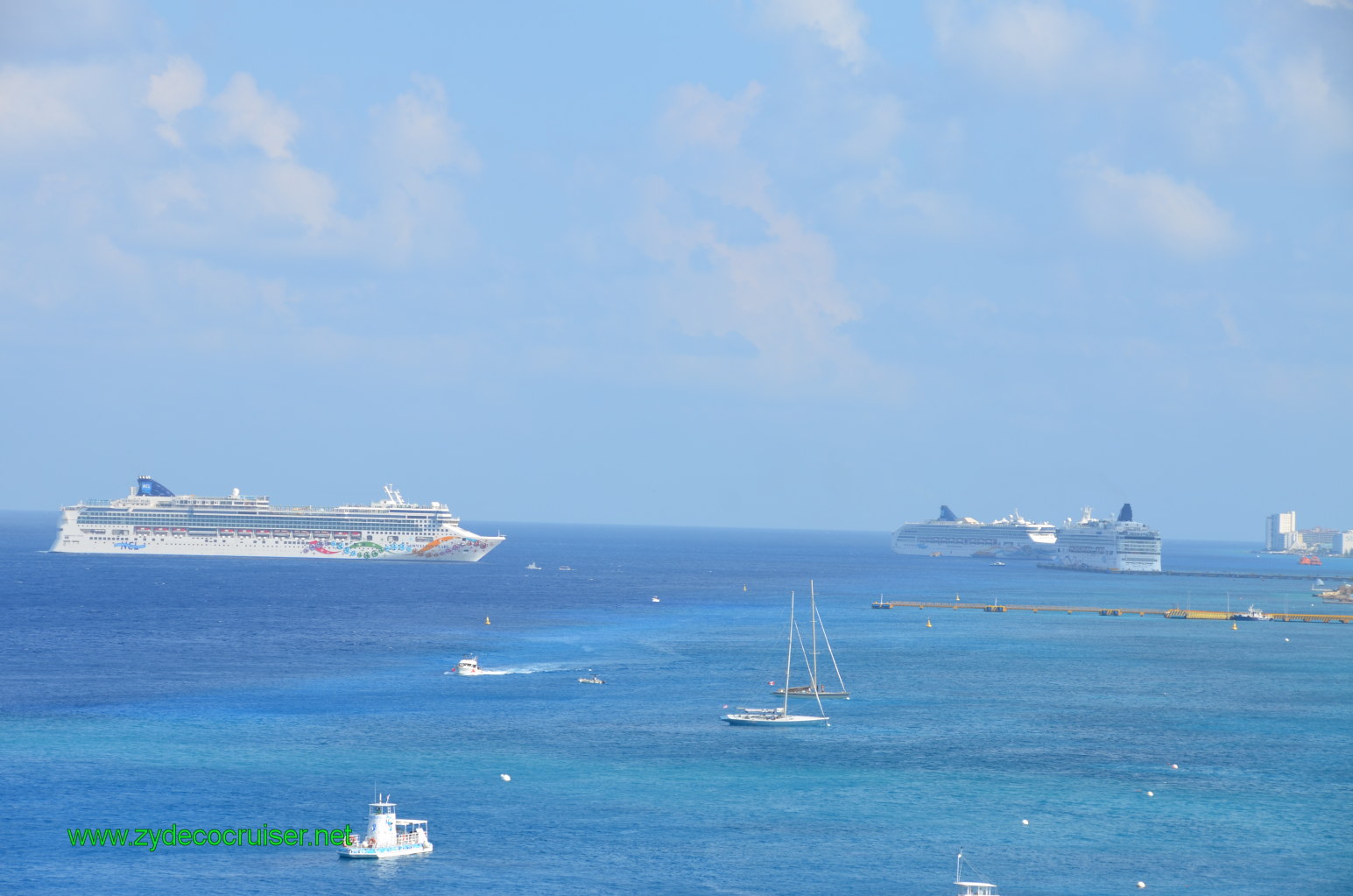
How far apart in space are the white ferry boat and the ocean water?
0.72m

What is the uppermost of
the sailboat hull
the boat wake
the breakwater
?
the breakwater

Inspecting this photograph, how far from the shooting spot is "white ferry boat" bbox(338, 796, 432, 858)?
4322 cm

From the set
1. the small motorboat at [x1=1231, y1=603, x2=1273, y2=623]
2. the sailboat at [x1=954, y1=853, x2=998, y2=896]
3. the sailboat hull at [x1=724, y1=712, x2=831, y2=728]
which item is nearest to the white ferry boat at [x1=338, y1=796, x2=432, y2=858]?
the sailboat at [x1=954, y1=853, x2=998, y2=896]

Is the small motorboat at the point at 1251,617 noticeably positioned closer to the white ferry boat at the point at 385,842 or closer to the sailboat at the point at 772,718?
the sailboat at the point at 772,718

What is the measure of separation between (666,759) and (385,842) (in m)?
16.7

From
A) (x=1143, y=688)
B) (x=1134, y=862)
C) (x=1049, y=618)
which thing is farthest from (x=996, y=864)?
(x=1049, y=618)

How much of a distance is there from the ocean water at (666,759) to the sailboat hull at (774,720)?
1.43m

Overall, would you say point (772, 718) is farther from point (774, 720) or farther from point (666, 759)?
point (666, 759)

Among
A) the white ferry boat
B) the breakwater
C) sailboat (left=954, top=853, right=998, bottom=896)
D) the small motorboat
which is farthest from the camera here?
the breakwater

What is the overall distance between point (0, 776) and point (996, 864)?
34674 millimetres

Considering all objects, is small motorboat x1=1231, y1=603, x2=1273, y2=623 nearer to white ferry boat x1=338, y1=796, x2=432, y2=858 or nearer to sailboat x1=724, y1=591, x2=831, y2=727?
sailboat x1=724, y1=591, x2=831, y2=727

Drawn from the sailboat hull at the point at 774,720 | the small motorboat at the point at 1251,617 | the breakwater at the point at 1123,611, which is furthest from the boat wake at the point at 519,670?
the small motorboat at the point at 1251,617

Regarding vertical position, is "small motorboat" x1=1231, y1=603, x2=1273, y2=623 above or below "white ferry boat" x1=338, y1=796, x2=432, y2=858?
above

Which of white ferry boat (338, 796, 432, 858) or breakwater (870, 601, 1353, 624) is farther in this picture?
breakwater (870, 601, 1353, 624)
